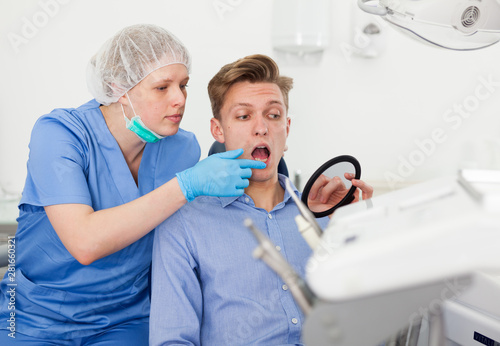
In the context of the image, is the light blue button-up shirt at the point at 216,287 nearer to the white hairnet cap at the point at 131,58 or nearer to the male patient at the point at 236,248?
the male patient at the point at 236,248

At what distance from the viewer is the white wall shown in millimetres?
2391

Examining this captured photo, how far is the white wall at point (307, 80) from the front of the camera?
239 centimetres

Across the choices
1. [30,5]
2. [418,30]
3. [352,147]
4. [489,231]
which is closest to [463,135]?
[352,147]

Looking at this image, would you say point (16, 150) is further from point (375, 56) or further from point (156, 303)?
point (375, 56)

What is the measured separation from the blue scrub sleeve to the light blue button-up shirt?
0.26m

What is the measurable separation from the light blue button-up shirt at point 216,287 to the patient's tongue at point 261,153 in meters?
0.21

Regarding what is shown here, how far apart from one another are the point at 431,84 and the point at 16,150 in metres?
2.18

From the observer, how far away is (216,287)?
128 centimetres

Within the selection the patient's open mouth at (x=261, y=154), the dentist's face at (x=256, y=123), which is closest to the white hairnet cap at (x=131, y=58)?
the dentist's face at (x=256, y=123)

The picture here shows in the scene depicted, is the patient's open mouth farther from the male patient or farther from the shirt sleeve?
the shirt sleeve

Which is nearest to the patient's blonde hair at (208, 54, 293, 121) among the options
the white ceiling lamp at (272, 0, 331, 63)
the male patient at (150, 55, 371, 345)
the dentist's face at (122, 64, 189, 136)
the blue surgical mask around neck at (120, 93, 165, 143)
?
the male patient at (150, 55, 371, 345)

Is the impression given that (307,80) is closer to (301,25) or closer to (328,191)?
(301,25)

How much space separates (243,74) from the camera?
1480mm

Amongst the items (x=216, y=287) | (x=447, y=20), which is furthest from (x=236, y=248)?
(x=447, y=20)
